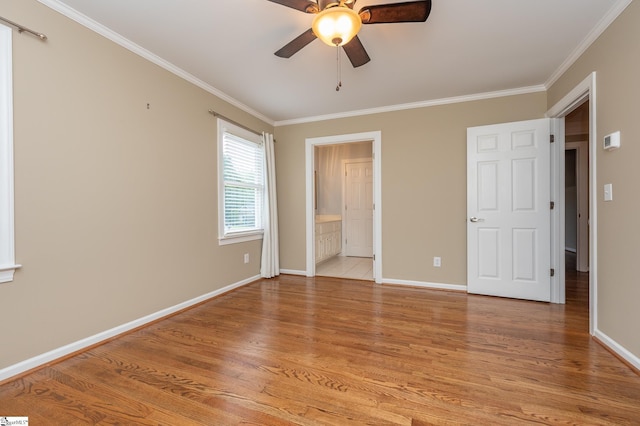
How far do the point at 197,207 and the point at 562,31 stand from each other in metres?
3.73

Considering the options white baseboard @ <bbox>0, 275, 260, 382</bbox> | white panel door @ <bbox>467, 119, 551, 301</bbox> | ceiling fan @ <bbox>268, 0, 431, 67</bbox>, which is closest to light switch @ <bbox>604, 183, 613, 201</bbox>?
white panel door @ <bbox>467, 119, 551, 301</bbox>

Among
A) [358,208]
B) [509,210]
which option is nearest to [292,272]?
[358,208]

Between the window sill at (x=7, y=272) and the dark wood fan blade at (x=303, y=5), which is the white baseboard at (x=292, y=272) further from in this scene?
the dark wood fan blade at (x=303, y=5)

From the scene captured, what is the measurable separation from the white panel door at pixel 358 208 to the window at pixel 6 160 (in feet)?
17.5

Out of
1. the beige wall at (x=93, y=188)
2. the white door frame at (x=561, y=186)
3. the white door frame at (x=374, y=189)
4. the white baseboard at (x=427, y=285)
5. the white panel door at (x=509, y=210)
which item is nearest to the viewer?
the beige wall at (x=93, y=188)

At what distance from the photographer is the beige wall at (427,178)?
348cm

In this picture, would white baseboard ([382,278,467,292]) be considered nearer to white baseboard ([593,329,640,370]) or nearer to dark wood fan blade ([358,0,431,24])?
white baseboard ([593,329,640,370])

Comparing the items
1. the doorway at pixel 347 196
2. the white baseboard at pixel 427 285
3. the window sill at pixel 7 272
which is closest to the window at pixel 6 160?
the window sill at pixel 7 272

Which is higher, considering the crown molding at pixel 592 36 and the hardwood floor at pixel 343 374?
the crown molding at pixel 592 36

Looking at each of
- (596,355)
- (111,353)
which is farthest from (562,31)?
(111,353)

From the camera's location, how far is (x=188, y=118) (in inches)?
117

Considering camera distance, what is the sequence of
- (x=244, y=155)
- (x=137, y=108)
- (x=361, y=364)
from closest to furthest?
1. (x=361, y=364)
2. (x=137, y=108)
3. (x=244, y=155)

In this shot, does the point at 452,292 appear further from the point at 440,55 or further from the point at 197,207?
the point at 197,207

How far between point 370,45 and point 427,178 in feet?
6.30
